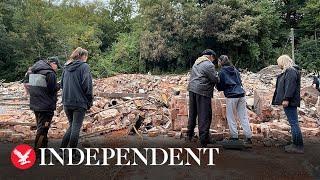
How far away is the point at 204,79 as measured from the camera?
7.30 metres

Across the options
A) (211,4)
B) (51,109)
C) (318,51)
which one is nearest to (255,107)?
(51,109)

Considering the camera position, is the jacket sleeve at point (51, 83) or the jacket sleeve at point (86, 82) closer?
the jacket sleeve at point (86, 82)

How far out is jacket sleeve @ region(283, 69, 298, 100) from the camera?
22.3ft

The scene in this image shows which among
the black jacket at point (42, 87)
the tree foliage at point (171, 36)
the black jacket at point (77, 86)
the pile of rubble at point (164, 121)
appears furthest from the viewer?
the tree foliage at point (171, 36)

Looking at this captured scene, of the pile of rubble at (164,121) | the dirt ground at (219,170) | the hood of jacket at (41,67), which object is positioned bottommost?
the dirt ground at (219,170)

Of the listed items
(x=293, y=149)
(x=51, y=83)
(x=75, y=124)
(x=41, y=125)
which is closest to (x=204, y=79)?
(x=293, y=149)

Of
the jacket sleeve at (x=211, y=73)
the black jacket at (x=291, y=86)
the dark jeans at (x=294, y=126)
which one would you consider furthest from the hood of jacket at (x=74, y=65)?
the dark jeans at (x=294, y=126)

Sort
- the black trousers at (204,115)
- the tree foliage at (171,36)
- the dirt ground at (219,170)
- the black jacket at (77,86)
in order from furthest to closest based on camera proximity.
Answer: the tree foliage at (171,36)
the black trousers at (204,115)
the black jacket at (77,86)
the dirt ground at (219,170)

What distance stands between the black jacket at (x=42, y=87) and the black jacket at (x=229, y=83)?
286 centimetres

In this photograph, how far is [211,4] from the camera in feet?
109

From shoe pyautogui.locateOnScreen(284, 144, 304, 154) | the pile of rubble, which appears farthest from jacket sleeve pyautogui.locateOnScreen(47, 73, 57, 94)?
shoe pyautogui.locateOnScreen(284, 144, 304, 154)

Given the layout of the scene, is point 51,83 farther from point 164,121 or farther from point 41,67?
point 164,121

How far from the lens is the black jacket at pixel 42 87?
636 centimetres

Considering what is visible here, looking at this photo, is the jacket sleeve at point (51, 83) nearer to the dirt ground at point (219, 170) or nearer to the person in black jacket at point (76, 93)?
the person in black jacket at point (76, 93)
